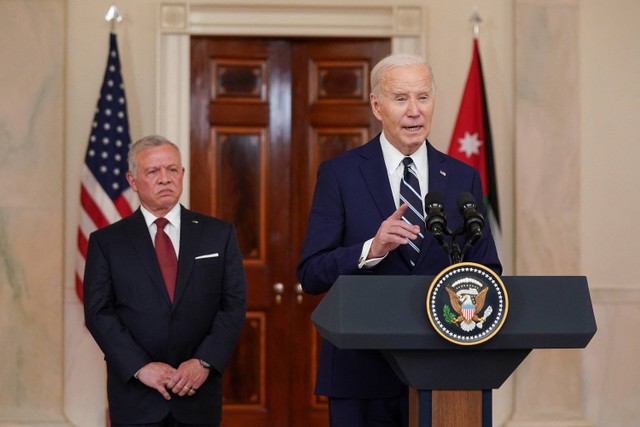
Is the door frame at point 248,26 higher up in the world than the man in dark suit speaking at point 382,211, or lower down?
higher up

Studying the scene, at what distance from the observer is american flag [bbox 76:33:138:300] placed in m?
6.39

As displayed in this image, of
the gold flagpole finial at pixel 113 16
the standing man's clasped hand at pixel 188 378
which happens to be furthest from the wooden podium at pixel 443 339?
the gold flagpole finial at pixel 113 16

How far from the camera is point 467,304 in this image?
2422mm

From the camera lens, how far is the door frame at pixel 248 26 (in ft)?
21.8

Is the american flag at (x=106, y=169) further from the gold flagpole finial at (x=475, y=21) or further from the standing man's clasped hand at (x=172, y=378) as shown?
the standing man's clasped hand at (x=172, y=378)

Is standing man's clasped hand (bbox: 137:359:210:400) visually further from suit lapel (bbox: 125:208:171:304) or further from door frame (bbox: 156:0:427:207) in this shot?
door frame (bbox: 156:0:427:207)

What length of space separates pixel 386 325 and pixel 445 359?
0.20 meters

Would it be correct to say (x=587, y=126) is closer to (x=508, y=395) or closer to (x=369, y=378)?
(x=508, y=395)

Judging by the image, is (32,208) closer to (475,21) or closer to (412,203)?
(475,21)

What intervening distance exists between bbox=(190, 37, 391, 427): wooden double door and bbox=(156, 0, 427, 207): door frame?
0.40 feet

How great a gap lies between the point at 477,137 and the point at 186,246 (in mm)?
2949

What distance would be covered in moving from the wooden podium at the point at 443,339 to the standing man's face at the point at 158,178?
5.66 ft

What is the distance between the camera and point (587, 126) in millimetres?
6832

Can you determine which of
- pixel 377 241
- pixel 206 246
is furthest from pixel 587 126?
pixel 377 241
